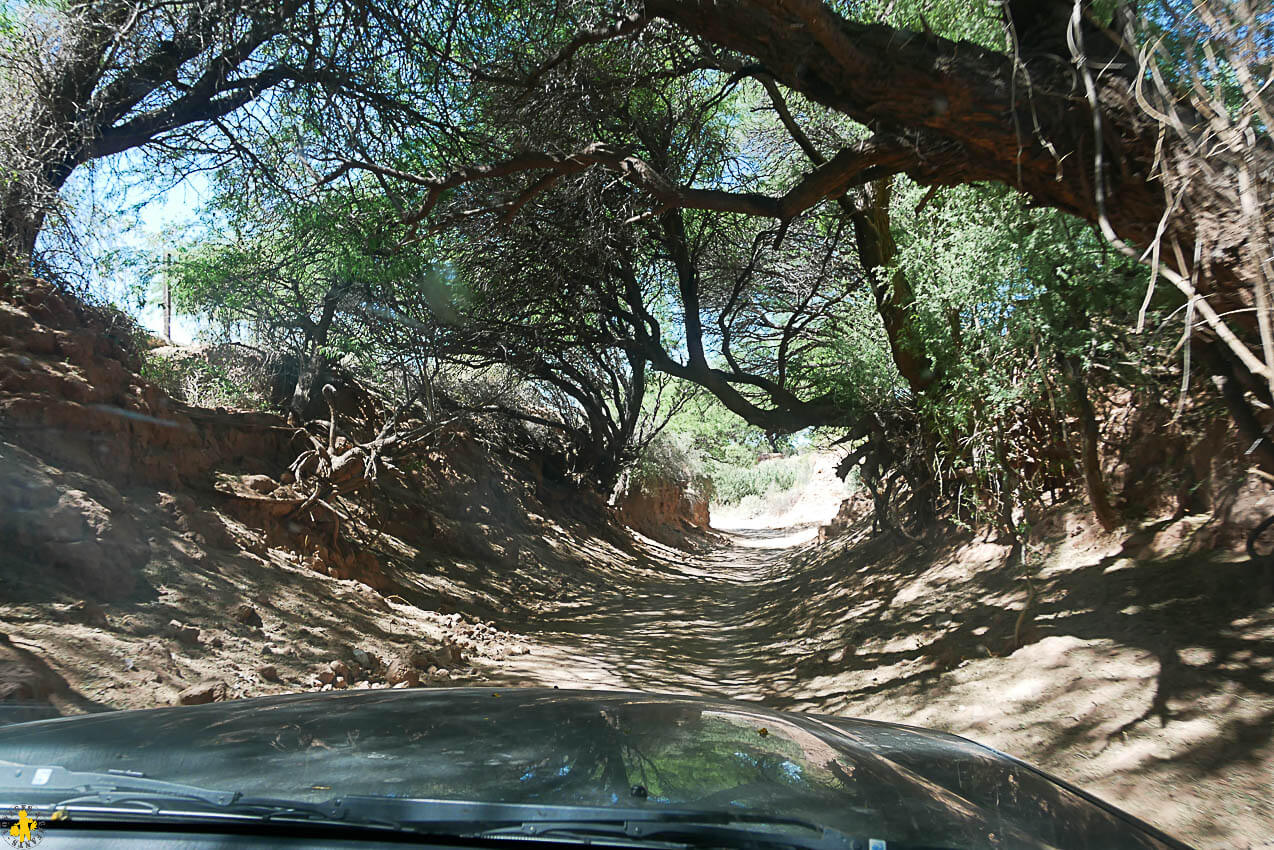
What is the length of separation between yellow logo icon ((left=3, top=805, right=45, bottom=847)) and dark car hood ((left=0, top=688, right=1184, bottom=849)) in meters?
0.19

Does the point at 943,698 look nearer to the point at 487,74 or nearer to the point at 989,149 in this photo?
the point at 989,149

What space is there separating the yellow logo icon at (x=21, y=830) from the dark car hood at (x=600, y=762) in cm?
19

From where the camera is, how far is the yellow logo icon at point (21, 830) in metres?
1.37

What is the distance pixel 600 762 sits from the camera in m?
1.84

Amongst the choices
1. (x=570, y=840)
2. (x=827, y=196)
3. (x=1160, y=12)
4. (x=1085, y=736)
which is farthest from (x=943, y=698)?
(x=570, y=840)

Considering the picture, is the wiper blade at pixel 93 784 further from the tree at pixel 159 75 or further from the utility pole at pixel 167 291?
the utility pole at pixel 167 291

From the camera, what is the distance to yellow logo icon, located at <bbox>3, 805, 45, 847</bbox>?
54.0 inches

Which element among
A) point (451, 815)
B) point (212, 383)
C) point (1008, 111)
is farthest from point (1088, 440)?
point (212, 383)

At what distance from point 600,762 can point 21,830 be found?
114 centimetres

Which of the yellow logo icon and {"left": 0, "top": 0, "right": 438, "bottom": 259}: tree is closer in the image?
the yellow logo icon

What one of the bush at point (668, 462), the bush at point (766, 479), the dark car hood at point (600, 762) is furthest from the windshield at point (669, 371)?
the bush at point (766, 479)

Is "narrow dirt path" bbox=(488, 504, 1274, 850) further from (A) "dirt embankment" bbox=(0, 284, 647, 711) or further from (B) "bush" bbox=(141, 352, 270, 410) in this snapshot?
(B) "bush" bbox=(141, 352, 270, 410)

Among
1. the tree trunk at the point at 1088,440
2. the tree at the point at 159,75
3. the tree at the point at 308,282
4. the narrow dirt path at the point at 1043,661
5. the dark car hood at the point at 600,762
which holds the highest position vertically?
the tree at the point at 159,75

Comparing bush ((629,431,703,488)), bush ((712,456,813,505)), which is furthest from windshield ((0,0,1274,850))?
bush ((712,456,813,505))
